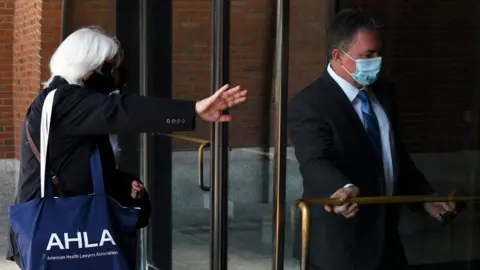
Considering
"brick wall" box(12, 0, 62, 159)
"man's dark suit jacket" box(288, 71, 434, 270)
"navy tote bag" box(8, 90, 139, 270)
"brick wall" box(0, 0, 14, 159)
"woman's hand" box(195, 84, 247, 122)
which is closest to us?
"woman's hand" box(195, 84, 247, 122)

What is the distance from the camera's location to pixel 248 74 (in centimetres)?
498

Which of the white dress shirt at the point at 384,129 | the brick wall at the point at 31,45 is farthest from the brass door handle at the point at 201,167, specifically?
the brick wall at the point at 31,45

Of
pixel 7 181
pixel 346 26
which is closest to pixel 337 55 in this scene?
pixel 346 26

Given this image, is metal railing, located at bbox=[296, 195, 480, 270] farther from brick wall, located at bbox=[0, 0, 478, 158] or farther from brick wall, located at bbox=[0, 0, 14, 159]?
brick wall, located at bbox=[0, 0, 14, 159]

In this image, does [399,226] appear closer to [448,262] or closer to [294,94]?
A: [448,262]

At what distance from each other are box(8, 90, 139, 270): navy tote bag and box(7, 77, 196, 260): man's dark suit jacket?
0.16 ft

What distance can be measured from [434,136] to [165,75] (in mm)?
2561

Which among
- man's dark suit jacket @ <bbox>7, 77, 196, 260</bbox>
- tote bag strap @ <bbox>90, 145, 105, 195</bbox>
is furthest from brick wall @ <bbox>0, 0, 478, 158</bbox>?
tote bag strap @ <bbox>90, 145, 105, 195</bbox>

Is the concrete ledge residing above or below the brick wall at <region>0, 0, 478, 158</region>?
below

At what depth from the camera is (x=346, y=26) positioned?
4.30 meters

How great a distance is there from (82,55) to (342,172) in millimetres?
1324

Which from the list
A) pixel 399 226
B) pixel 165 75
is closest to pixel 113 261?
pixel 399 226

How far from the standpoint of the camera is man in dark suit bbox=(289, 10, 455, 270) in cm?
424

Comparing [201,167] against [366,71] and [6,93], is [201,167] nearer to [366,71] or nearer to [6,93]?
[366,71]
